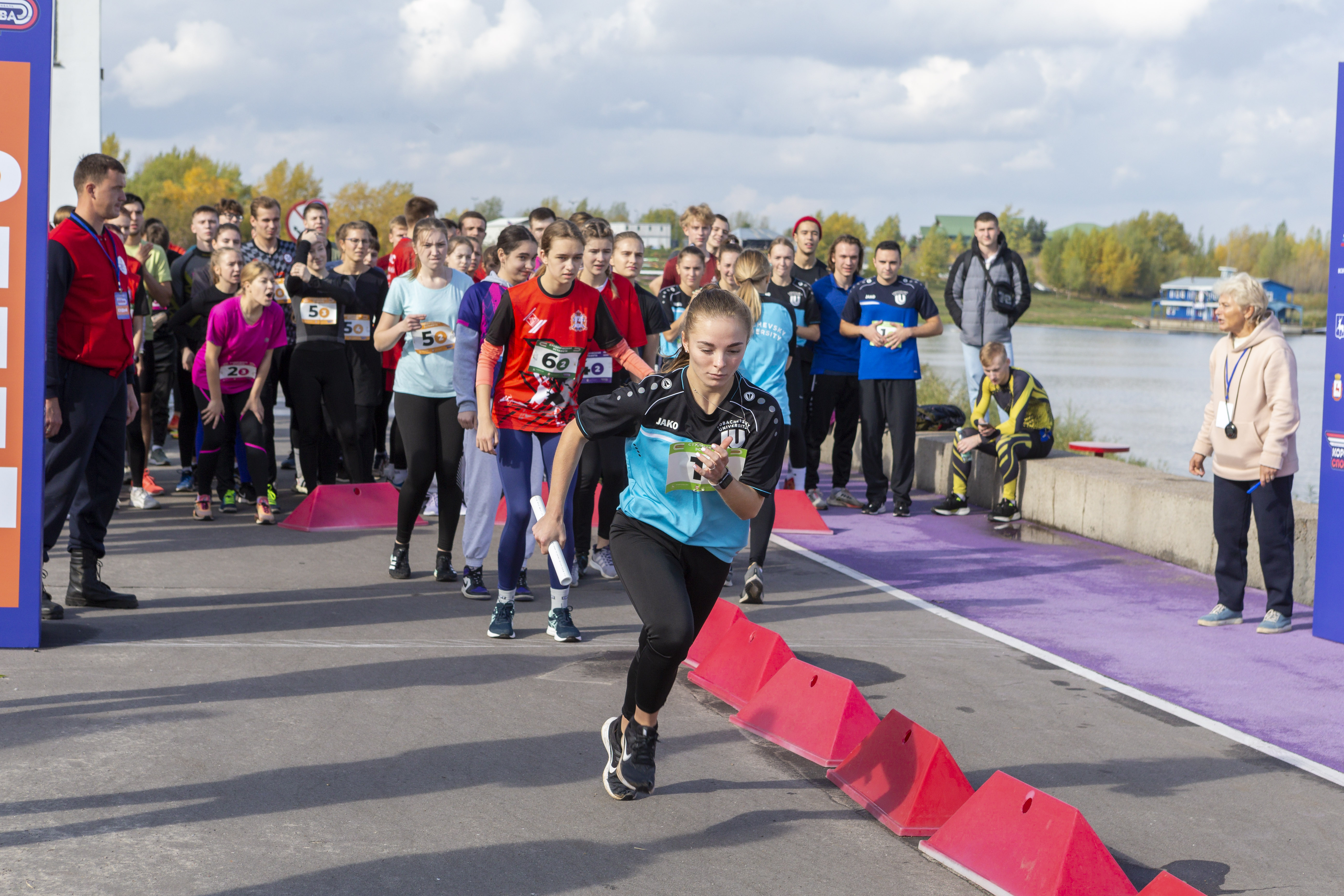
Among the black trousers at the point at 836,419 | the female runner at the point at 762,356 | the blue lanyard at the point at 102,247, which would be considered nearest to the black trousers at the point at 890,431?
the black trousers at the point at 836,419

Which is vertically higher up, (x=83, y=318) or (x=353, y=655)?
(x=83, y=318)

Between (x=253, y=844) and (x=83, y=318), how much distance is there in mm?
3731

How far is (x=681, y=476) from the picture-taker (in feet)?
14.4

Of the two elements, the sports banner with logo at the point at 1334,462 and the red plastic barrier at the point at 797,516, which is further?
the red plastic barrier at the point at 797,516

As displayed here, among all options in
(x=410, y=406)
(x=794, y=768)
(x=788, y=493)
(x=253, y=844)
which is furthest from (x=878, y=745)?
(x=788, y=493)

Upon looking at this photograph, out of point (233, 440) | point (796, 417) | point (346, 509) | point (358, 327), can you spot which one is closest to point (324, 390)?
point (233, 440)

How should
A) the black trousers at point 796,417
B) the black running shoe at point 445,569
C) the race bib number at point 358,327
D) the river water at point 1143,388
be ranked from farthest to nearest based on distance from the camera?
the river water at point 1143,388 → the race bib number at point 358,327 → the black trousers at point 796,417 → the black running shoe at point 445,569

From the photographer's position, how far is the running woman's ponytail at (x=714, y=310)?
428 cm

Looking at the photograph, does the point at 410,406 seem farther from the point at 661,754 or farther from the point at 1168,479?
the point at 1168,479

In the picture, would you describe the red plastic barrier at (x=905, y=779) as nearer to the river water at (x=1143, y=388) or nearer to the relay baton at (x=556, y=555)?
the relay baton at (x=556, y=555)

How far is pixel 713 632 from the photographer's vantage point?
6355 mm

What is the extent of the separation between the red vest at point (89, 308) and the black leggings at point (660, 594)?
353cm

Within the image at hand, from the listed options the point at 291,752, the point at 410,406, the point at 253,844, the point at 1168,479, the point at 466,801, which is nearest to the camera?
the point at 253,844

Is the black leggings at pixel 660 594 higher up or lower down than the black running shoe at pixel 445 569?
higher up
